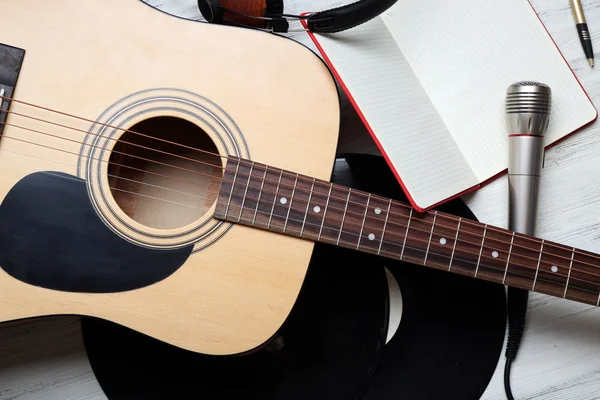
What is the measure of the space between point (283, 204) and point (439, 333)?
403 millimetres

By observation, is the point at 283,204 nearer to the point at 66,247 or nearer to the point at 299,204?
the point at 299,204

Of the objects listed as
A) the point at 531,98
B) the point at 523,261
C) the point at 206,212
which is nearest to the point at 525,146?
the point at 531,98

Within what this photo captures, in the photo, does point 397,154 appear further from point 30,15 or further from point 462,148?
point 30,15

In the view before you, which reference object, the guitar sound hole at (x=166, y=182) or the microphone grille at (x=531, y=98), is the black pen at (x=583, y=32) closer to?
the microphone grille at (x=531, y=98)

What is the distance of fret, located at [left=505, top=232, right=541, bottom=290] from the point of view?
79 centimetres

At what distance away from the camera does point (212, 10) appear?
0.86 m

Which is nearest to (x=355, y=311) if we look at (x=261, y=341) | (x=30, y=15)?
(x=261, y=341)

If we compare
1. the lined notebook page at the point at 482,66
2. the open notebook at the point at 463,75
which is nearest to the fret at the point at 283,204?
the open notebook at the point at 463,75

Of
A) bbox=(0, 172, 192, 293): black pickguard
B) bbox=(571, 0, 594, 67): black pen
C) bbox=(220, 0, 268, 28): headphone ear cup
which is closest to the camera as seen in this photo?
bbox=(0, 172, 192, 293): black pickguard

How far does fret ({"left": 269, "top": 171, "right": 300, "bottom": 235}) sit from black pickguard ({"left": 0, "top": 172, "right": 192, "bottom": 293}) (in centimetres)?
13

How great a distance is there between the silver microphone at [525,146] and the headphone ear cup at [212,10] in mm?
512

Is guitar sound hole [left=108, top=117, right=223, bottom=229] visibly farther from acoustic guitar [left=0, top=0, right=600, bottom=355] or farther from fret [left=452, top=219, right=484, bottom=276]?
fret [left=452, top=219, right=484, bottom=276]

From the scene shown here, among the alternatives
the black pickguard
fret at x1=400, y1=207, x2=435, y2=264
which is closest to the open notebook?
fret at x1=400, y1=207, x2=435, y2=264

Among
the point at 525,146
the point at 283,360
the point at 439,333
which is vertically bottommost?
the point at 283,360
